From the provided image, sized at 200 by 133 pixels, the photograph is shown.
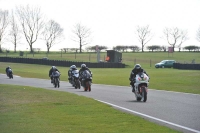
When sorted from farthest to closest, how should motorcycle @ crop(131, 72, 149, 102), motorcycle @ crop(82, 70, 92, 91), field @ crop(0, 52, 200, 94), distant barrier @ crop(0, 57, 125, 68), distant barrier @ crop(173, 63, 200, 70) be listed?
distant barrier @ crop(0, 57, 125, 68), distant barrier @ crop(173, 63, 200, 70), field @ crop(0, 52, 200, 94), motorcycle @ crop(82, 70, 92, 91), motorcycle @ crop(131, 72, 149, 102)

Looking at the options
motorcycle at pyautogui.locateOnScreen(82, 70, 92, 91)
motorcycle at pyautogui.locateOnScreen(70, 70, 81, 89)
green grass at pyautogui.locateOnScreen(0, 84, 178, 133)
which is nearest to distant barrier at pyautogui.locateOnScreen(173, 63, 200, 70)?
motorcycle at pyautogui.locateOnScreen(70, 70, 81, 89)

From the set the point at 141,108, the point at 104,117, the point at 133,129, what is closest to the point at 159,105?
the point at 141,108

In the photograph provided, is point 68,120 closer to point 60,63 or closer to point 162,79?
point 162,79

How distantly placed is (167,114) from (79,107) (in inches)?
122

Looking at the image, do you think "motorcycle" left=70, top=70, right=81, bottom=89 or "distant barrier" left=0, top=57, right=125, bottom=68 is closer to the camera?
"motorcycle" left=70, top=70, right=81, bottom=89

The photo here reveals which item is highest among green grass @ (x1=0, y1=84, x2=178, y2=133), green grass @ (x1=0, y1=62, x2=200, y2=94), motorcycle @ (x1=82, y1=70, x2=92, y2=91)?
motorcycle @ (x1=82, y1=70, x2=92, y2=91)

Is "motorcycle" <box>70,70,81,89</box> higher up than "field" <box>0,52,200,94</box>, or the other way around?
"motorcycle" <box>70,70,81,89</box>

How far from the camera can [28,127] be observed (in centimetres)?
1127

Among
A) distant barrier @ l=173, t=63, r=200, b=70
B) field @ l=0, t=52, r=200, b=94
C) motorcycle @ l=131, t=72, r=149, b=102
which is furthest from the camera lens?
distant barrier @ l=173, t=63, r=200, b=70

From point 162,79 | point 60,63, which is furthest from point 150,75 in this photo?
point 60,63

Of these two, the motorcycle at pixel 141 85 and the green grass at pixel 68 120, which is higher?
the motorcycle at pixel 141 85

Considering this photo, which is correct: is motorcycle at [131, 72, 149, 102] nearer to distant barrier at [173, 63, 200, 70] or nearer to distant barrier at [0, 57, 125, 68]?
distant barrier at [173, 63, 200, 70]

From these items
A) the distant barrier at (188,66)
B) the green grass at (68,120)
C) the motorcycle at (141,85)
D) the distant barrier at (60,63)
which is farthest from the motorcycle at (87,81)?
the distant barrier at (60,63)

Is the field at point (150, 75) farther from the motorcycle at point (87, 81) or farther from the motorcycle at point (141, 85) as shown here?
the motorcycle at point (141, 85)
